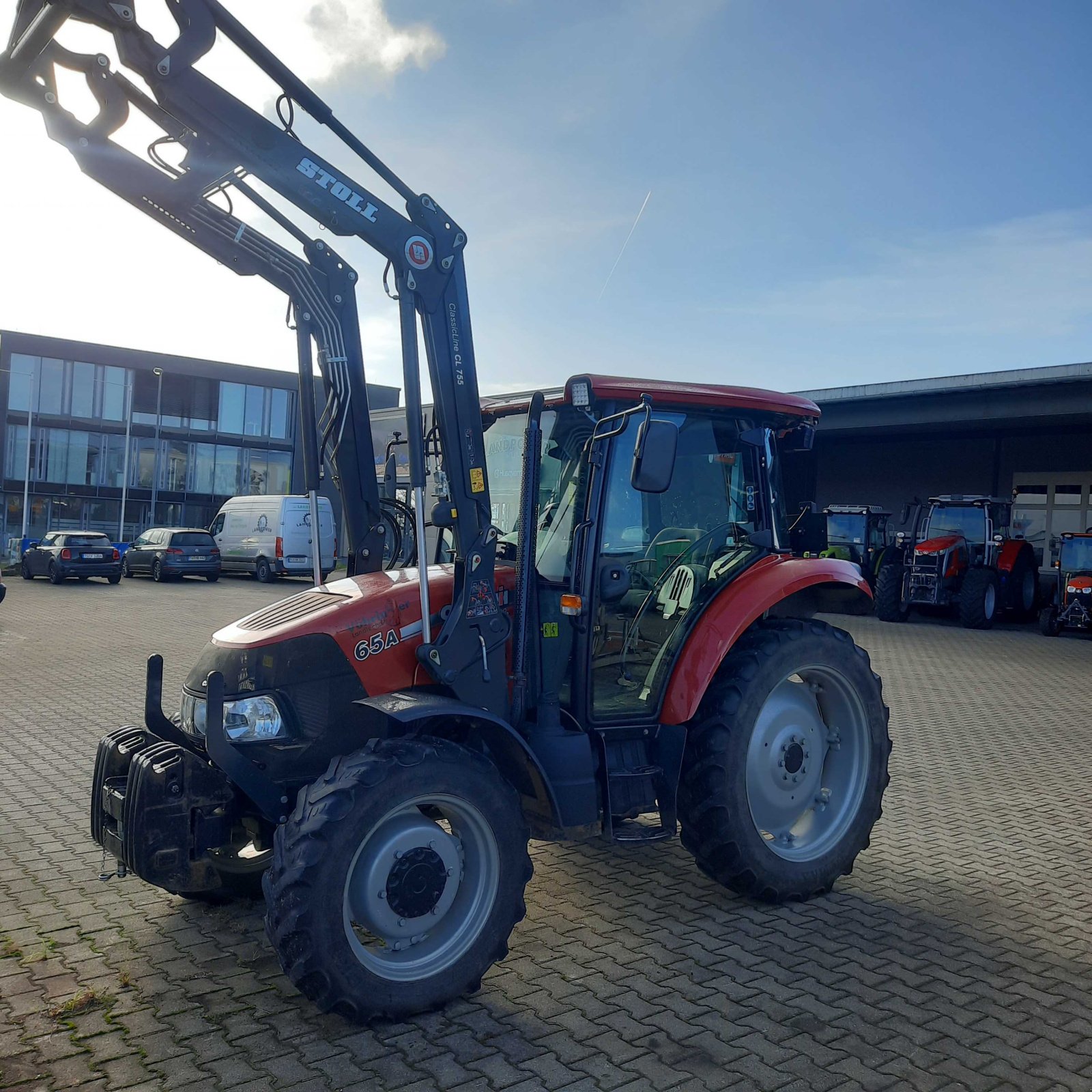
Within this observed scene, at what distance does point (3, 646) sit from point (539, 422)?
11.5 metres

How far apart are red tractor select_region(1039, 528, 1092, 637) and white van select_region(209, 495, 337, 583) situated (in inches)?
639

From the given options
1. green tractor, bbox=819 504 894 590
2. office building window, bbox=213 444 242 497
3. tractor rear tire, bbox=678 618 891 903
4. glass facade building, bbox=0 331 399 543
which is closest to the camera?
tractor rear tire, bbox=678 618 891 903

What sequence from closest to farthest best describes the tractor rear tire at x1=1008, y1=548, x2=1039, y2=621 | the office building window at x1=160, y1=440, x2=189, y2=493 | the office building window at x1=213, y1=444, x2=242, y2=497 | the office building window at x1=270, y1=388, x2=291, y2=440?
the tractor rear tire at x1=1008, y1=548, x2=1039, y2=621 → the office building window at x1=160, y1=440, x2=189, y2=493 → the office building window at x1=213, y1=444, x2=242, y2=497 → the office building window at x1=270, y1=388, x2=291, y2=440

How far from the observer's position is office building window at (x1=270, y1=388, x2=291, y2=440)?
4738 cm

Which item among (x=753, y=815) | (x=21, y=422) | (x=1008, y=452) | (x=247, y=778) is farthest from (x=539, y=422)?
(x=21, y=422)

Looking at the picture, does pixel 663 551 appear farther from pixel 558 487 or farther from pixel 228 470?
pixel 228 470

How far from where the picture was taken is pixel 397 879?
3455mm

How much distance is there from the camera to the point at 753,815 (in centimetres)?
470

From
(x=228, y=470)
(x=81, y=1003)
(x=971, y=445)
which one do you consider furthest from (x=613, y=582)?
(x=228, y=470)

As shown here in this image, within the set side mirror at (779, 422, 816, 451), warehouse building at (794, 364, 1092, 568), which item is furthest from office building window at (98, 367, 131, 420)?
side mirror at (779, 422, 816, 451)

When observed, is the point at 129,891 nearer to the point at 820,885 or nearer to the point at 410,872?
the point at 410,872

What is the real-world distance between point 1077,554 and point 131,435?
37089mm

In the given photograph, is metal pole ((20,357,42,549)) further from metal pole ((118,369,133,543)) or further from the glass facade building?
metal pole ((118,369,133,543))

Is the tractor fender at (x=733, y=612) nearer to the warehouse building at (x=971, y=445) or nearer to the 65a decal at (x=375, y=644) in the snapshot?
the 65a decal at (x=375, y=644)
